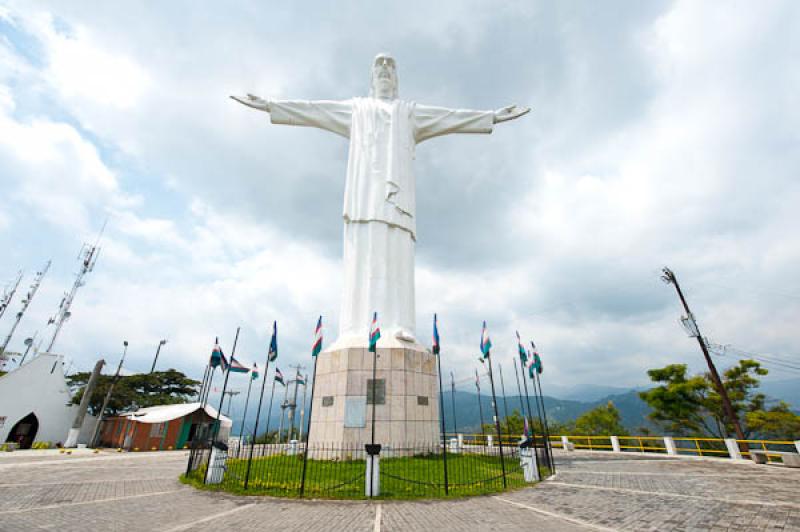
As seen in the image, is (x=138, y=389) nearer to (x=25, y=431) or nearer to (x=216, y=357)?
(x=25, y=431)

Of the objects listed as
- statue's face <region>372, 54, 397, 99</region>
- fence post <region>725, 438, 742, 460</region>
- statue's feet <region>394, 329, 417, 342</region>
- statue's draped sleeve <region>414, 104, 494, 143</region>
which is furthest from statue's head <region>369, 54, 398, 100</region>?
fence post <region>725, 438, 742, 460</region>

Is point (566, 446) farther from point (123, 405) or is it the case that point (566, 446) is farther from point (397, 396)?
point (123, 405)

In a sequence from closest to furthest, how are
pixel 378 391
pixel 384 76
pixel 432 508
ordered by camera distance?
pixel 432 508
pixel 378 391
pixel 384 76

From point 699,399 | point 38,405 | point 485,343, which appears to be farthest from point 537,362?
point 38,405

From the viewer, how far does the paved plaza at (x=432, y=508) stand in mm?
6438

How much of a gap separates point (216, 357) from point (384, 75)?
14.7 metres

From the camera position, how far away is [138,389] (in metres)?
37.2

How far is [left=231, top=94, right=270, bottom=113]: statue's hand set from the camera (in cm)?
1652

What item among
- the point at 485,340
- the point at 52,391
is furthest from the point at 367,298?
the point at 52,391

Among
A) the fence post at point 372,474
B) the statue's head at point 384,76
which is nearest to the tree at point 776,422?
the fence post at point 372,474

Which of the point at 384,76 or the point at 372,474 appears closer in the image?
the point at 372,474

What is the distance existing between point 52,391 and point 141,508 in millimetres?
33220

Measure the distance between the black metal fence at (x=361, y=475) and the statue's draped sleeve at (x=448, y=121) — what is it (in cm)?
1409

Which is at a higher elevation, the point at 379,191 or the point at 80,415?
the point at 379,191
